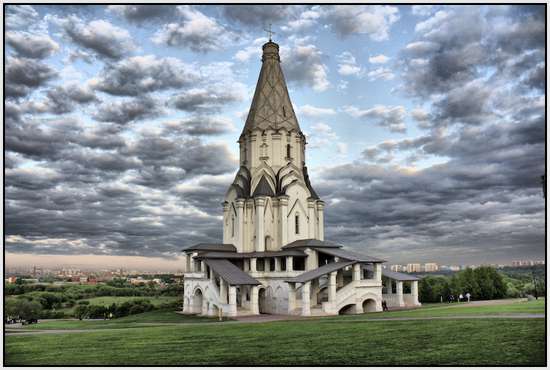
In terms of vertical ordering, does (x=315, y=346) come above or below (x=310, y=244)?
below

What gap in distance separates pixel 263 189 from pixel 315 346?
24.9 metres

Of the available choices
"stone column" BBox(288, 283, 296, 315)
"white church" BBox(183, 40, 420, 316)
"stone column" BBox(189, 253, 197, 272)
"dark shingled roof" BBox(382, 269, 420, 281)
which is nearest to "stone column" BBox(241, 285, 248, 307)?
"white church" BBox(183, 40, 420, 316)

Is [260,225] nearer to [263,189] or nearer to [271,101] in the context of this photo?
[263,189]

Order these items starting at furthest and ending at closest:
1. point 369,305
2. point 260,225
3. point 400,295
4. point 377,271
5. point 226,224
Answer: point 226,224
point 260,225
point 400,295
point 377,271
point 369,305

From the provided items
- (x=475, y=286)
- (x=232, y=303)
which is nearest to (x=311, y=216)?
(x=232, y=303)

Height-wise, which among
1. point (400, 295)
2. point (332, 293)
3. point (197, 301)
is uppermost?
point (332, 293)

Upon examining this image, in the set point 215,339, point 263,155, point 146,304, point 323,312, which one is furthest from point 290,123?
point 215,339

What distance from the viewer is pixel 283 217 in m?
40.7

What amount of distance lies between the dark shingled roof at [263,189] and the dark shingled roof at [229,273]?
6665mm

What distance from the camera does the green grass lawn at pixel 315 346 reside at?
15.0 meters

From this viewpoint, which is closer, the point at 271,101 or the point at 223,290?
the point at 223,290

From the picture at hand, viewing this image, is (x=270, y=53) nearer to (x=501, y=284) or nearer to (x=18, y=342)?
(x=501, y=284)

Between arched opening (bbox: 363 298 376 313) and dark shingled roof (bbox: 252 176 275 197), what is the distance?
40.4 ft

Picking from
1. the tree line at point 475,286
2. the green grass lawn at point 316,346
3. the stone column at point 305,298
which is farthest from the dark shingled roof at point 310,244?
the green grass lawn at point 316,346
